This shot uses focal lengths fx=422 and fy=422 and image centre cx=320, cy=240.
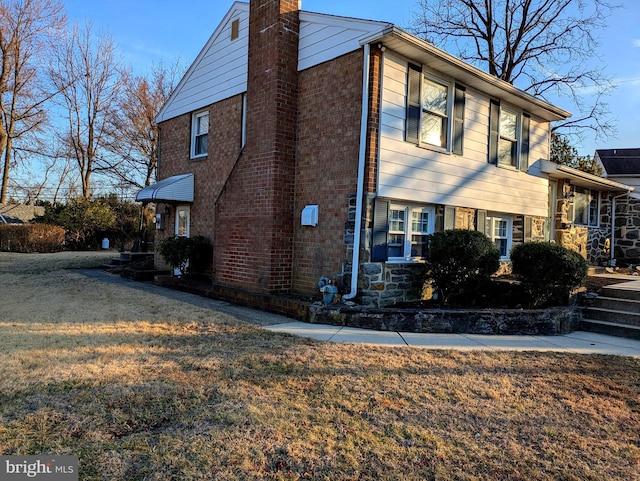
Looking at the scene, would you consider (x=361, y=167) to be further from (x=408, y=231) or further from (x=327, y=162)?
(x=408, y=231)

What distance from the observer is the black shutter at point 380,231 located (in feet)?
24.4

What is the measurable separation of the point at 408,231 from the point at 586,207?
9.49 m

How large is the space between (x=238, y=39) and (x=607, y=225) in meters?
13.7

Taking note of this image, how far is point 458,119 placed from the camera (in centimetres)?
888

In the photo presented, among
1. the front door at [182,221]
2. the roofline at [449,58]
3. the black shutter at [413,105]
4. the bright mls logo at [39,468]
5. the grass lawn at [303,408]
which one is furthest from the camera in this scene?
the front door at [182,221]

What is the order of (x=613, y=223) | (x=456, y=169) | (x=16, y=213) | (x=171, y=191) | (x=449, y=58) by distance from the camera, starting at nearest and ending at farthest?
1. (x=449, y=58)
2. (x=456, y=169)
3. (x=171, y=191)
4. (x=613, y=223)
5. (x=16, y=213)

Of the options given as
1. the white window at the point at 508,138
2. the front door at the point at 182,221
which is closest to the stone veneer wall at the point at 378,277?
the white window at the point at 508,138

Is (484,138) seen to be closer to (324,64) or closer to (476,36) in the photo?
(324,64)

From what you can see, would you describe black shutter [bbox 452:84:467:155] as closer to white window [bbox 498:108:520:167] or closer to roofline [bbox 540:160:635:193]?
white window [bbox 498:108:520:167]

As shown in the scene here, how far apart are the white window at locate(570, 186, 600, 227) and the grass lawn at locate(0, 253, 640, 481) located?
10062 millimetres

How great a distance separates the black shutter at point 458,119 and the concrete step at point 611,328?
13.3 feet

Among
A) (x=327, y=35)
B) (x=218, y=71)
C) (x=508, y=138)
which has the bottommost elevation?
(x=508, y=138)

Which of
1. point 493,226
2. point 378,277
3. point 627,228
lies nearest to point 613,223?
point 627,228

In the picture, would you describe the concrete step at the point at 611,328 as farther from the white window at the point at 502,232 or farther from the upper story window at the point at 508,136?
the upper story window at the point at 508,136
